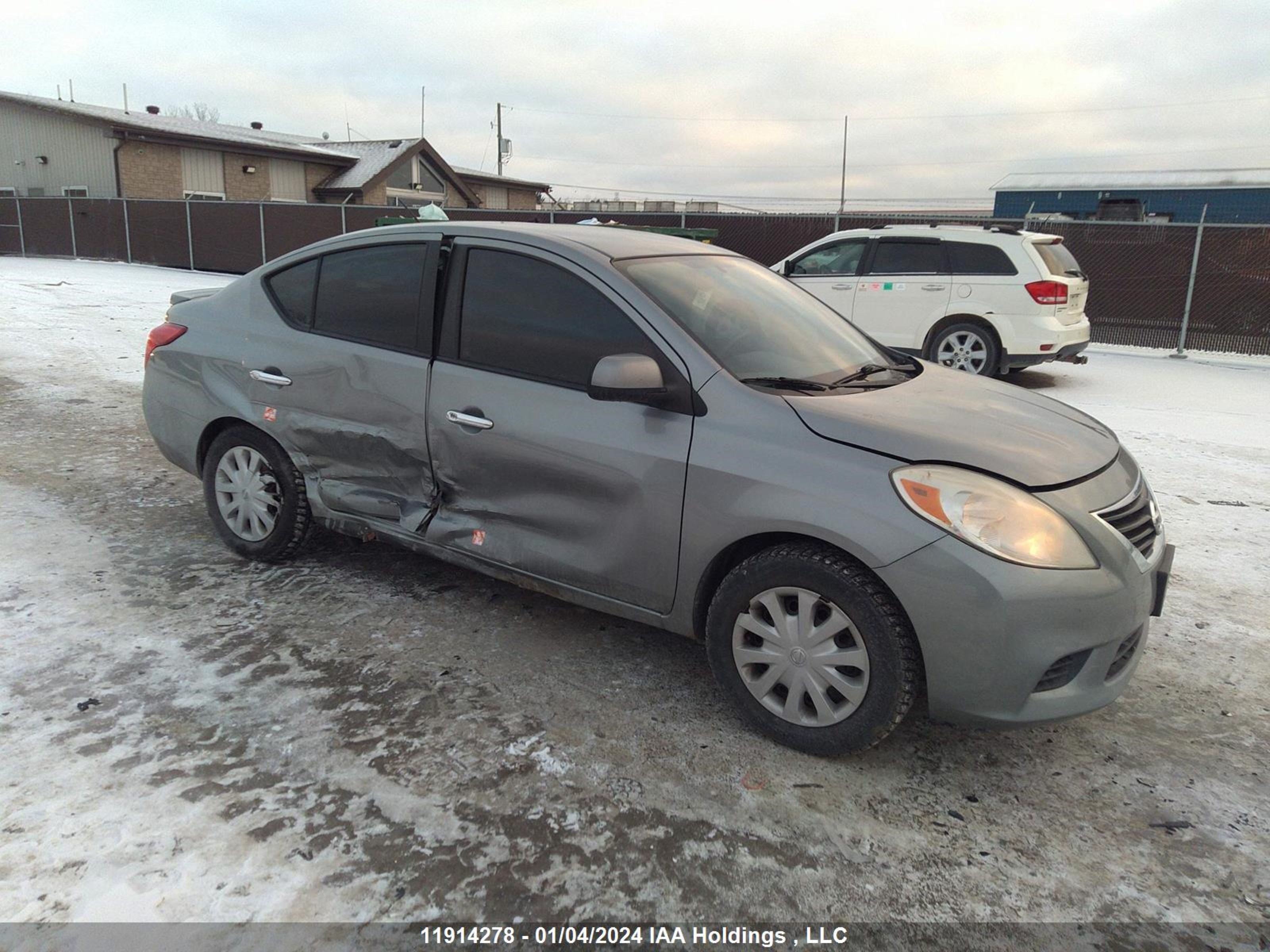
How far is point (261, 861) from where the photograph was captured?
94.3 inches

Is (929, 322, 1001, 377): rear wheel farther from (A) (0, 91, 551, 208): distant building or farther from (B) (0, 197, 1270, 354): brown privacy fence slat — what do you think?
(A) (0, 91, 551, 208): distant building

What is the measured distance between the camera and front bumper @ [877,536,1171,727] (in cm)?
258

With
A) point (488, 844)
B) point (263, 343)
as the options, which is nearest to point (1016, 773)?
point (488, 844)

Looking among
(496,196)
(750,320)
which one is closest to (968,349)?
(750,320)

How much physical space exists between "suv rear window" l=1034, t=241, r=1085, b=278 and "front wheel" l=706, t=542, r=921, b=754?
8.27m

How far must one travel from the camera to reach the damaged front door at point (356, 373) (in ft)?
12.3

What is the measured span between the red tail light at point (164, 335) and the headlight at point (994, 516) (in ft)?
11.8

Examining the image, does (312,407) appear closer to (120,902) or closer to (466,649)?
(466,649)

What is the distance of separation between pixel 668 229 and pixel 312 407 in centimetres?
1080

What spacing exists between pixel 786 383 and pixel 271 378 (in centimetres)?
238

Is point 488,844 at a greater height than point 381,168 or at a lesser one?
lesser

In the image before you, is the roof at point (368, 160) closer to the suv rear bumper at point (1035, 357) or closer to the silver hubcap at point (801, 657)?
the suv rear bumper at point (1035, 357)

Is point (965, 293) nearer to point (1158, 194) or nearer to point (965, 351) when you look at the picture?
point (965, 351)

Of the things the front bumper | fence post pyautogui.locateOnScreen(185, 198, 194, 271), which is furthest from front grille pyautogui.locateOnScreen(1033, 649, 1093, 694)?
A: fence post pyautogui.locateOnScreen(185, 198, 194, 271)
